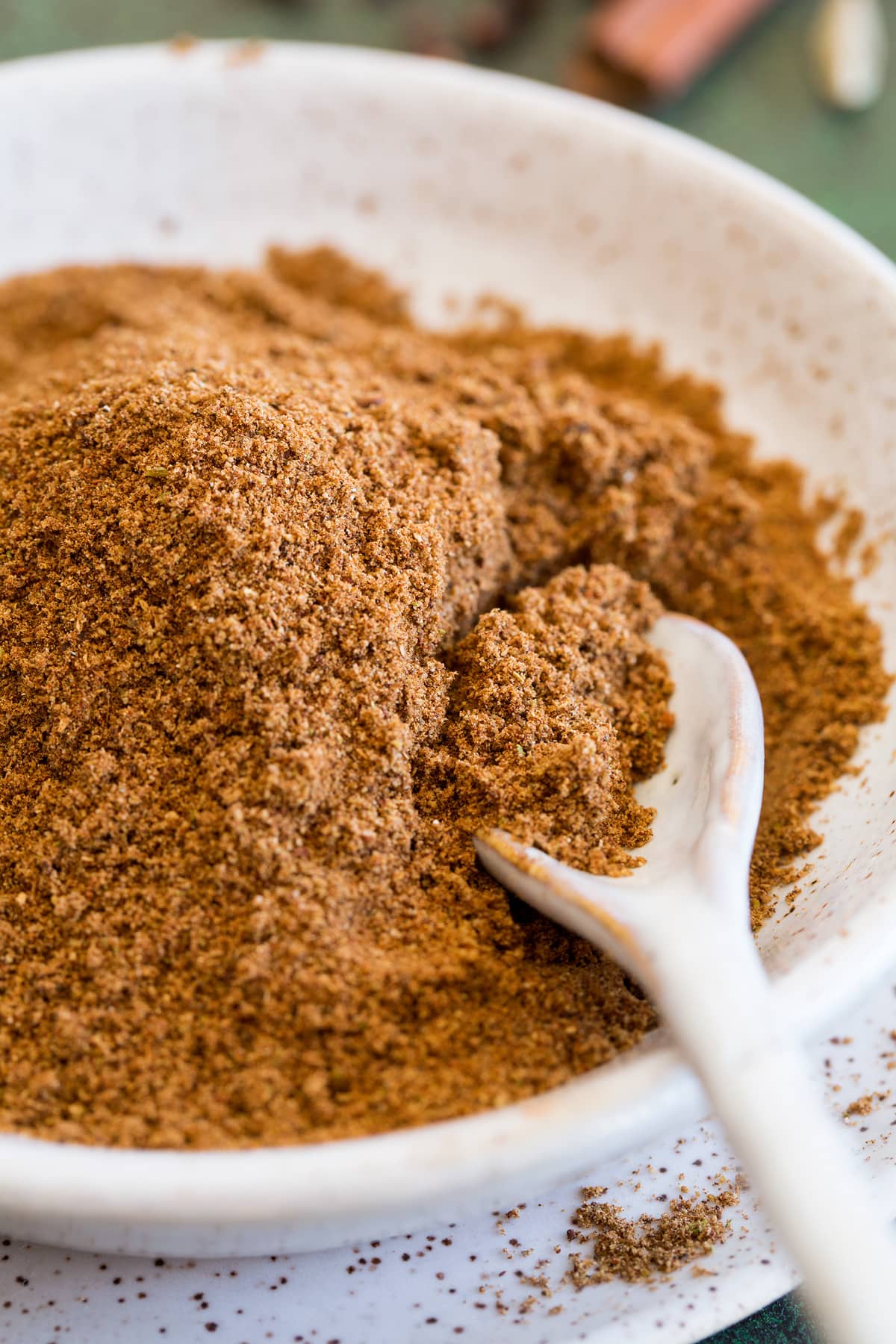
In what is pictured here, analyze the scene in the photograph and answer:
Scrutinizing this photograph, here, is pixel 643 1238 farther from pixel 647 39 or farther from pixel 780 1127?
pixel 647 39

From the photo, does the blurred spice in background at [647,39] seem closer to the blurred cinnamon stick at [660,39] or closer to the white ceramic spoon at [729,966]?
the blurred cinnamon stick at [660,39]

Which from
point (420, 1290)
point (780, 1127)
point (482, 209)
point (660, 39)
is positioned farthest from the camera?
point (660, 39)

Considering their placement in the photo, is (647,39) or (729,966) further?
(647,39)

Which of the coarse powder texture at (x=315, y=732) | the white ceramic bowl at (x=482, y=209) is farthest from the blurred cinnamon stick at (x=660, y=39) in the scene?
the coarse powder texture at (x=315, y=732)

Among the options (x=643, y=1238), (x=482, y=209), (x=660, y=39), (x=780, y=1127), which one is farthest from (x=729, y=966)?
(x=660, y=39)

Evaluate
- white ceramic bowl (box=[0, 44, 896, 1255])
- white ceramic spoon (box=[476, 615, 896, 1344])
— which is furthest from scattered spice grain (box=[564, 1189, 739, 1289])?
white ceramic bowl (box=[0, 44, 896, 1255])

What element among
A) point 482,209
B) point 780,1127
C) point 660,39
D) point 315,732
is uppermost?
point 660,39

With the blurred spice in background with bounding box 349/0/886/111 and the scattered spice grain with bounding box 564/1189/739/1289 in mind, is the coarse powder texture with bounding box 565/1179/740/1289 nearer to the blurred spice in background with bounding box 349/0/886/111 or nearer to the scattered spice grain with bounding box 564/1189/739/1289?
the scattered spice grain with bounding box 564/1189/739/1289
